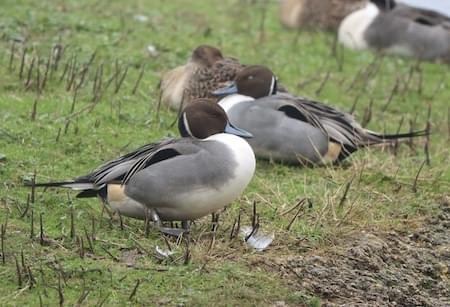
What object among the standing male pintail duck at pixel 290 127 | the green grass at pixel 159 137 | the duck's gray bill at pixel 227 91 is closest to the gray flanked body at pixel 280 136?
the standing male pintail duck at pixel 290 127

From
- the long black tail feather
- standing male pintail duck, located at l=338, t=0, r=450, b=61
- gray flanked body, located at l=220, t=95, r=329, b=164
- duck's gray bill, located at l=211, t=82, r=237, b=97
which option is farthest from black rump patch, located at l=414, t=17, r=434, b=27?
gray flanked body, located at l=220, t=95, r=329, b=164

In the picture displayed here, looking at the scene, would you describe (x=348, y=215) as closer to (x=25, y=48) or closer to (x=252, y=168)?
(x=252, y=168)

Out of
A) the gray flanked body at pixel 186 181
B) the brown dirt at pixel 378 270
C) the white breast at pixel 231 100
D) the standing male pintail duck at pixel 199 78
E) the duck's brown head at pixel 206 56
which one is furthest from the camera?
the duck's brown head at pixel 206 56

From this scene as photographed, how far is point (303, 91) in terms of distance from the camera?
898 cm

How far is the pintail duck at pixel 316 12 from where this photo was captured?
11141mm

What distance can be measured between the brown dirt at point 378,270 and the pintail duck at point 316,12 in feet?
18.2

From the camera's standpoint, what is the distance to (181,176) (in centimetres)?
526

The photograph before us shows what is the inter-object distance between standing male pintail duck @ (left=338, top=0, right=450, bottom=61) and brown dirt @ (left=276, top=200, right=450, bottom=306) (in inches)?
200

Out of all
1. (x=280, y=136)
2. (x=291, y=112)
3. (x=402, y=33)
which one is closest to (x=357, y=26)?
(x=402, y=33)

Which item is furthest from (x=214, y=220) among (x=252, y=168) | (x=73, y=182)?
(x=73, y=182)

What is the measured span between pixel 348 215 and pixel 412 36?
5.26 m

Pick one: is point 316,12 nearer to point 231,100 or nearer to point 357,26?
point 357,26

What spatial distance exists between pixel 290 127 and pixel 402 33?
407 cm

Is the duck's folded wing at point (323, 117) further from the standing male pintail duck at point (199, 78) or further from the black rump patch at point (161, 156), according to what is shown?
the black rump patch at point (161, 156)
